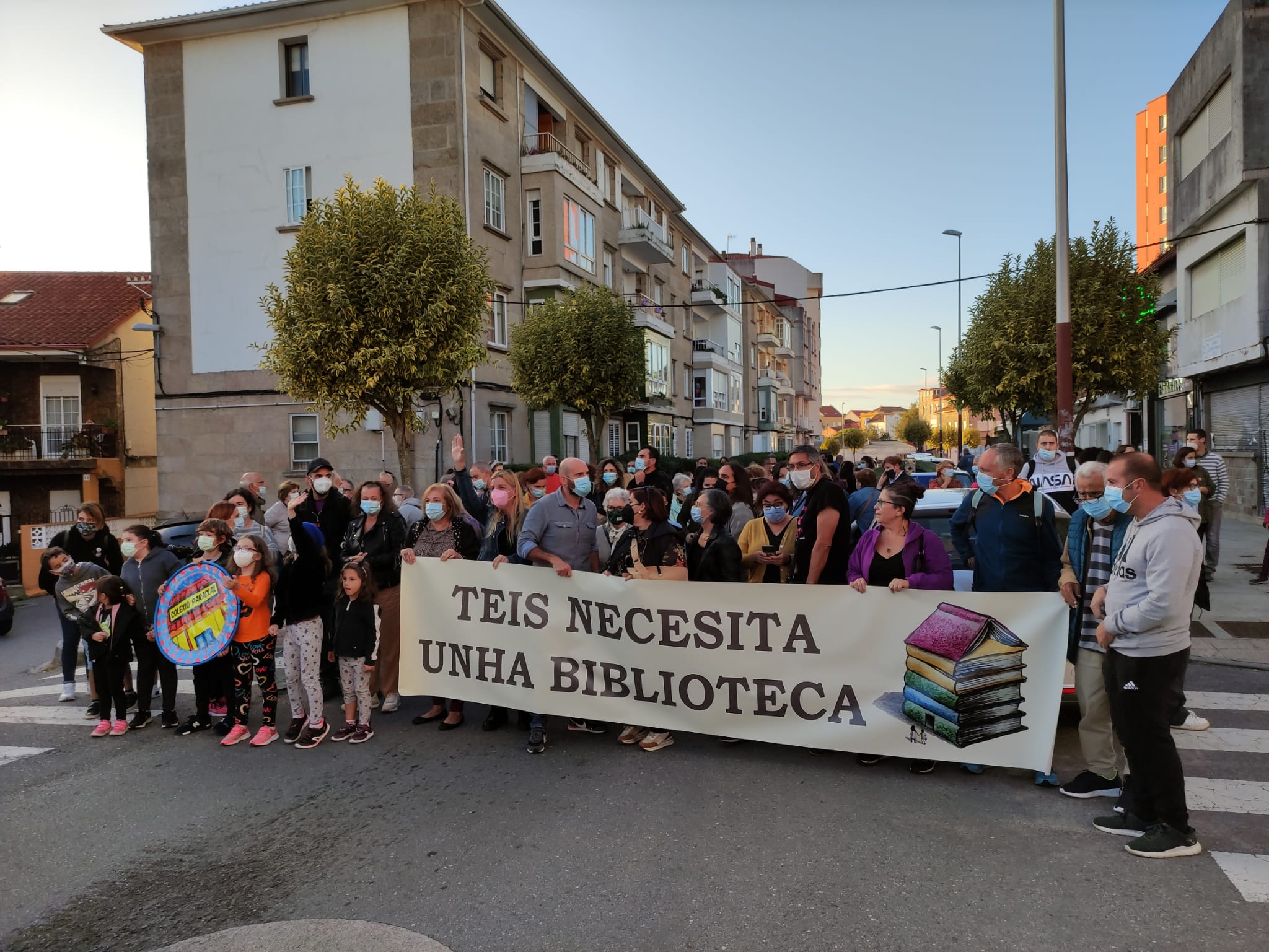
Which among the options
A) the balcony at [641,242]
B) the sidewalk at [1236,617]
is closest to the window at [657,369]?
the balcony at [641,242]

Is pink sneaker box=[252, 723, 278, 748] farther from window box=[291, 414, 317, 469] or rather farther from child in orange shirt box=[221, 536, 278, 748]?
window box=[291, 414, 317, 469]

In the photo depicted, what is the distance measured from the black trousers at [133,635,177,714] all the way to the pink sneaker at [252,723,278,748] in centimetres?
103

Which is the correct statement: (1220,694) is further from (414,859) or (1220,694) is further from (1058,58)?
(1058,58)

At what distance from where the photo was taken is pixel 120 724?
6.43m

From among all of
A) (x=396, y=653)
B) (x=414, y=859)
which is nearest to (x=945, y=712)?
(x=414, y=859)

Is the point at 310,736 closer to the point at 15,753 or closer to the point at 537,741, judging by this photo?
the point at 537,741

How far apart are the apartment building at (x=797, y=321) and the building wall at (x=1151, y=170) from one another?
30.4 m

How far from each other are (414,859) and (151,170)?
25.5 meters

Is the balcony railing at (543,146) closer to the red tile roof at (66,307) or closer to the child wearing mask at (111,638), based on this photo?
the red tile roof at (66,307)

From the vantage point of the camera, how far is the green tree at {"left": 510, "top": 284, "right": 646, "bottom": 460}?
864 inches

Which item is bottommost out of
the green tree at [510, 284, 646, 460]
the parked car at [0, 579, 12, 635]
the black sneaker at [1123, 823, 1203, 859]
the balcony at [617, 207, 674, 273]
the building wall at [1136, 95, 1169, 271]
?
the parked car at [0, 579, 12, 635]

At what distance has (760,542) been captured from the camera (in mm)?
6191

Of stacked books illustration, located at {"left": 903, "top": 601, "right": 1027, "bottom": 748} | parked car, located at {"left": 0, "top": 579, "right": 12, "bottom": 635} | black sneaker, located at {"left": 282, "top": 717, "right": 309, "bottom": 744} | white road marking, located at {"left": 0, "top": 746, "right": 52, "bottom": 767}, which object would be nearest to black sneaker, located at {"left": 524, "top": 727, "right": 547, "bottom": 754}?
black sneaker, located at {"left": 282, "top": 717, "right": 309, "bottom": 744}

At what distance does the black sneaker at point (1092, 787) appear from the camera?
4.62m
